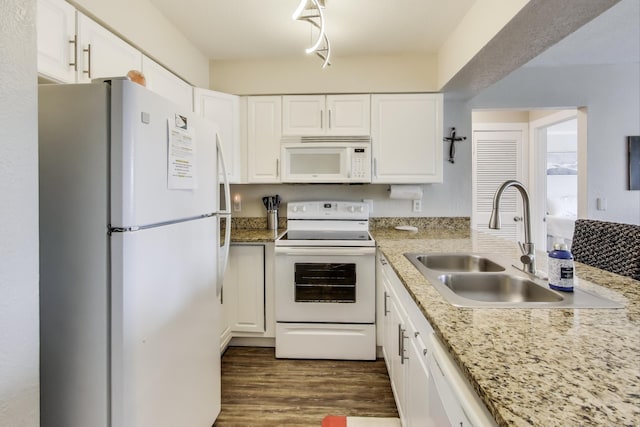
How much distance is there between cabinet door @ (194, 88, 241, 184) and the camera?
2574mm

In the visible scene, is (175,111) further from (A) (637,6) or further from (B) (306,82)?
(A) (637,6)

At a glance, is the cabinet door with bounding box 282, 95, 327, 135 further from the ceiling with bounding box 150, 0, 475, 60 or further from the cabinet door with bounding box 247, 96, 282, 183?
the ceiling with bounding box 150, 0, 475, 60

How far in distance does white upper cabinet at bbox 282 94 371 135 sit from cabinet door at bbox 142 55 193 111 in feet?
2.54

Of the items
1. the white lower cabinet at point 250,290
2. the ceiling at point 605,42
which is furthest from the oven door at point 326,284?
the ceiling at point 605,42

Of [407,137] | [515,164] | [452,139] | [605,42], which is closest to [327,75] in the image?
[407,137]

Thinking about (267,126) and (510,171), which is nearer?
(267,126)

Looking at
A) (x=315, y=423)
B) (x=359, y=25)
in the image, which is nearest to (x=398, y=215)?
(x=359, y=25)

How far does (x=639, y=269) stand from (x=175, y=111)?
6.64ft

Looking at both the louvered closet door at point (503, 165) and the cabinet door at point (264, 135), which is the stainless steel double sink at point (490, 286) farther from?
the louvered closet door at point (503, 165)

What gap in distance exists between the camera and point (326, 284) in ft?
7.66

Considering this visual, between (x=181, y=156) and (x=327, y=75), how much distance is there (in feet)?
6.34

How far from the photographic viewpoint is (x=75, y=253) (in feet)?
3.28

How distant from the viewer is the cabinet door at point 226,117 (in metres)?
2.57

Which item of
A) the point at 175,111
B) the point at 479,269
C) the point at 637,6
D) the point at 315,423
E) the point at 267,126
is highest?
the point at 637,6
